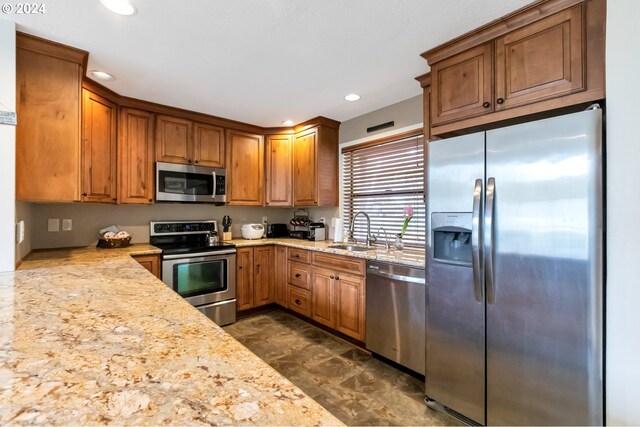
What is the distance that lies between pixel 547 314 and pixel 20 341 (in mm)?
2046

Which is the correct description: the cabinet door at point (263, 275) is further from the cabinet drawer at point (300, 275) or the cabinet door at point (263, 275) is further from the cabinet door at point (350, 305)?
the cabinet door at point (350, 305)


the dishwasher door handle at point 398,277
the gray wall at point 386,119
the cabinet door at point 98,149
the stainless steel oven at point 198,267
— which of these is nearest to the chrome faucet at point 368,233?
the dishwasher door handle at point 398,277

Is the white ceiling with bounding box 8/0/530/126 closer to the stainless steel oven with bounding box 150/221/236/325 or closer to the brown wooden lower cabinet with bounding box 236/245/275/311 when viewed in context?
the stainless steel oven with bounding box 150/221/236/325

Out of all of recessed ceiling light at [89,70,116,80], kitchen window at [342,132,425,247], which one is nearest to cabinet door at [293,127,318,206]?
kitchen window at [342,132,425,247]

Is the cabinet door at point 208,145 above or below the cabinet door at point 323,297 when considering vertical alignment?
above

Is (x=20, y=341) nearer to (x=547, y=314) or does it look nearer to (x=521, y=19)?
(x=547, y=314)

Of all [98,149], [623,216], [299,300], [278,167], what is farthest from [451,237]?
[98,149]

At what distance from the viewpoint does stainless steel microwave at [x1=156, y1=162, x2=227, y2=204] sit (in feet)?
10.1

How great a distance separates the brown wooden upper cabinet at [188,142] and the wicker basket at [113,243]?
91 centimetres

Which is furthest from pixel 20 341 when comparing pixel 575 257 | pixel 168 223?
pixel 168 223

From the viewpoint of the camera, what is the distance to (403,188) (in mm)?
2957

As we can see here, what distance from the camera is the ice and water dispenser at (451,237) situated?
1716 mm

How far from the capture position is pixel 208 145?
3.41 metres

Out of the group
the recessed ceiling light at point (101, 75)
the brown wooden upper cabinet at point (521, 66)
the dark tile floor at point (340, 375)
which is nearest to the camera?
the brown wooden upper cabinet at point (521, 66)
